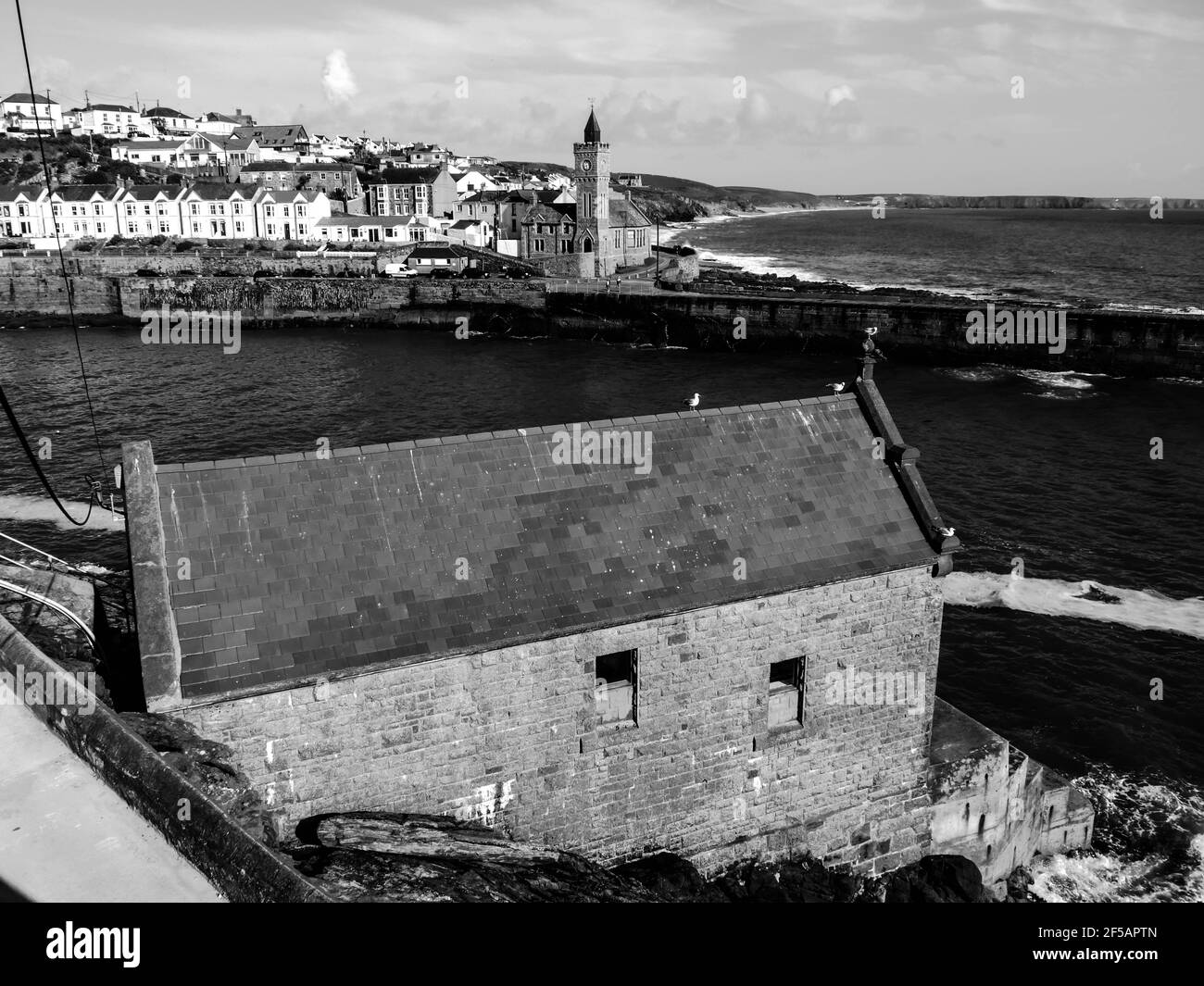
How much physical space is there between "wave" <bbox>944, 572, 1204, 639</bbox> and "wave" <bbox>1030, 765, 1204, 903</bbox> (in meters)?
8.14

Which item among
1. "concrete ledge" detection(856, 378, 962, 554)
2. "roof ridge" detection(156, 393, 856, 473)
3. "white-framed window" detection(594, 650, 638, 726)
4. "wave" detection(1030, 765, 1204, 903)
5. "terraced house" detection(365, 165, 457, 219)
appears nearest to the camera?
"roof ridge" detection(156, 393, 856, 473)

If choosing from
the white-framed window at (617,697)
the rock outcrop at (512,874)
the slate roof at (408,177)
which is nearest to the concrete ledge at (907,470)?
the white-framed window at (617,697)

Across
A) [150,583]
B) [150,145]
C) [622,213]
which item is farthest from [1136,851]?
[150,145]

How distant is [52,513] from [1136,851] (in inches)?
1524

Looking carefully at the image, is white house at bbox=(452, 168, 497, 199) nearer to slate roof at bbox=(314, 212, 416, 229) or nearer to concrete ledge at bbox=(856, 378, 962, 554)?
slate roof at bbox=(314, 212, 416, 229)

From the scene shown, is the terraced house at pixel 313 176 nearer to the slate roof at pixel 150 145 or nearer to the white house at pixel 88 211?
the white house at pixel 88 211

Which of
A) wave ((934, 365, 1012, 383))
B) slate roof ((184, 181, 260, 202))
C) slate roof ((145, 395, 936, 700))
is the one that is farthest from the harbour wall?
slate roof ((145, 395, 936, 700))

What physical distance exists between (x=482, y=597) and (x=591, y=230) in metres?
96.5

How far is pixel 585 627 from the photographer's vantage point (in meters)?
14.9

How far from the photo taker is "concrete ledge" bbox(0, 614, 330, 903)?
10.1m

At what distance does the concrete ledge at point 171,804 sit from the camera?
1005 cm
